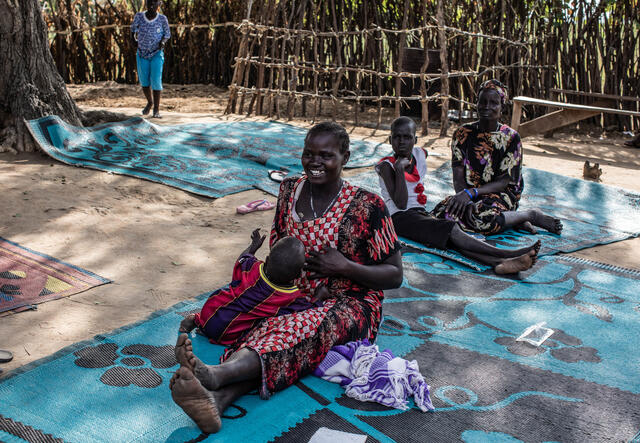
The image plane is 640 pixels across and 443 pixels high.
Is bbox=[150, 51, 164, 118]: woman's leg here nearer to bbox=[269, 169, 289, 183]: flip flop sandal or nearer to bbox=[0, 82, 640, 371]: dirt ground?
bbox=[0, 82, 640, 371]: dirt ground

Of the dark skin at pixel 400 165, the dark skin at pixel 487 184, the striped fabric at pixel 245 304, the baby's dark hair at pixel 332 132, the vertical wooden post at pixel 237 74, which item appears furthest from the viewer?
the vertical wooden post at pixel 237 74

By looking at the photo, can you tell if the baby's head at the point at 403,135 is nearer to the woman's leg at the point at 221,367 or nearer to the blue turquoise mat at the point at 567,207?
the blue turquoise mat at the point at 567,207

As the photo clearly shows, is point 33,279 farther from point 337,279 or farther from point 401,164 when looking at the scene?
point 401,164

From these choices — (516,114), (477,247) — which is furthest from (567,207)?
(516,114)

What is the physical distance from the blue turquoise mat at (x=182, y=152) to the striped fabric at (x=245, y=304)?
2701 mm

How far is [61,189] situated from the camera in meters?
4.89

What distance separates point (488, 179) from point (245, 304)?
2739mm

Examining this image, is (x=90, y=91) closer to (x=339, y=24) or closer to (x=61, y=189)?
(x=339, y=24)

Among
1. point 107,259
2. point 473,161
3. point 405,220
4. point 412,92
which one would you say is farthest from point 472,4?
point 107,259

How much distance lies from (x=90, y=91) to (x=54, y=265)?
8.46 meters

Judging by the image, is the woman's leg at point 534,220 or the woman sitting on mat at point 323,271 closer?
the woman sitting on mat at point 323,271

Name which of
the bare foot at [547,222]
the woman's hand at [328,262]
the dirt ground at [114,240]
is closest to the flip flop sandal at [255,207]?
the dirt ground at [114,240]

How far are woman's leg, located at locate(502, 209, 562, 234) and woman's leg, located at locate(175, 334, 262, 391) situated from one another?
9.38 ft

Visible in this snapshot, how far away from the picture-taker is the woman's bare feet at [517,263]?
3621mm
